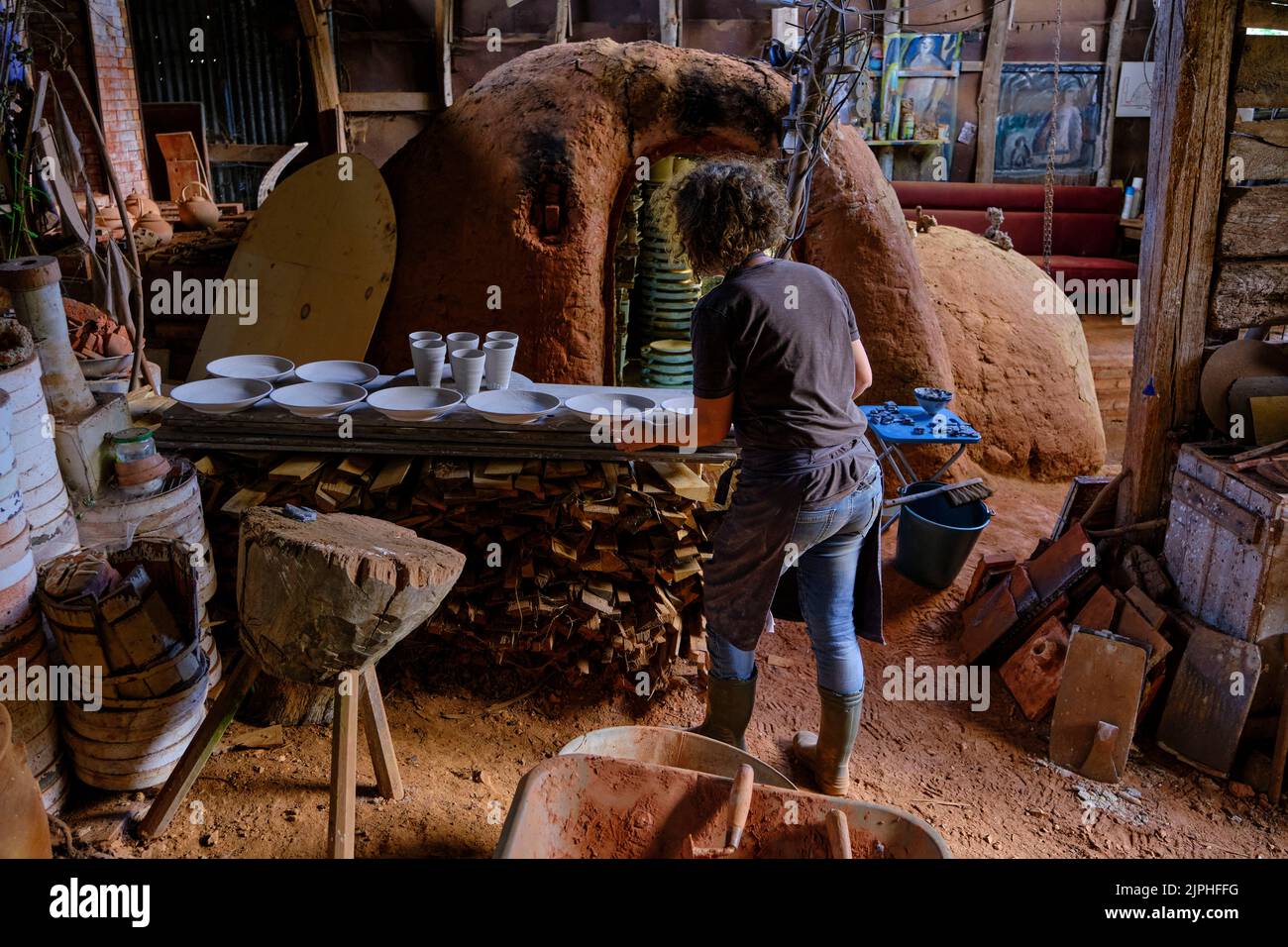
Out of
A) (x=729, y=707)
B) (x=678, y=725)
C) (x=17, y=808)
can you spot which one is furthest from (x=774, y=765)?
(x=17, y=808)

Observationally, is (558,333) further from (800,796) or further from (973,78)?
(973,78)

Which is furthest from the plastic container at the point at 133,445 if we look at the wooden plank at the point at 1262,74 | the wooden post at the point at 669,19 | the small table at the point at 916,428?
the wooden post at the point at 669,19

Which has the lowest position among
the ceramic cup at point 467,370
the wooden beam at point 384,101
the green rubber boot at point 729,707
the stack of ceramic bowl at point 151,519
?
the green rubber boot at point 729,707

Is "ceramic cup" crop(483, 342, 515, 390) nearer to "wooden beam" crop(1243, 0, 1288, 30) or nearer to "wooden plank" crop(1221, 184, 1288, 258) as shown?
"wooden plank" crop(1221, 184, 1288, 258)

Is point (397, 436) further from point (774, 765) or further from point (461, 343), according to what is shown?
point (774, 765)

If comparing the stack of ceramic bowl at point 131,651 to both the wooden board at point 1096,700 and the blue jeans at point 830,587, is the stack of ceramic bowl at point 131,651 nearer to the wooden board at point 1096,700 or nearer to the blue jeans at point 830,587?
the blue jeans at point 830,587

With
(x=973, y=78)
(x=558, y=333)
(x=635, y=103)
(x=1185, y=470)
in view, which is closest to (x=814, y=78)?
(x=635, y=103)

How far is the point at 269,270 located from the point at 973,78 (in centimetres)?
1006

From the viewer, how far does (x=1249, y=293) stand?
4.18 metres

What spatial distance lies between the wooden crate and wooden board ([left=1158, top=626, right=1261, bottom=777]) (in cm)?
9

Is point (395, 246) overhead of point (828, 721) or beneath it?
overhead

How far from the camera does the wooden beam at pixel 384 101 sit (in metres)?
10.7

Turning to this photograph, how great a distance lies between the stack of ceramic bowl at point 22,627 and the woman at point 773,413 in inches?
84.2

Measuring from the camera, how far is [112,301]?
5.06 m
